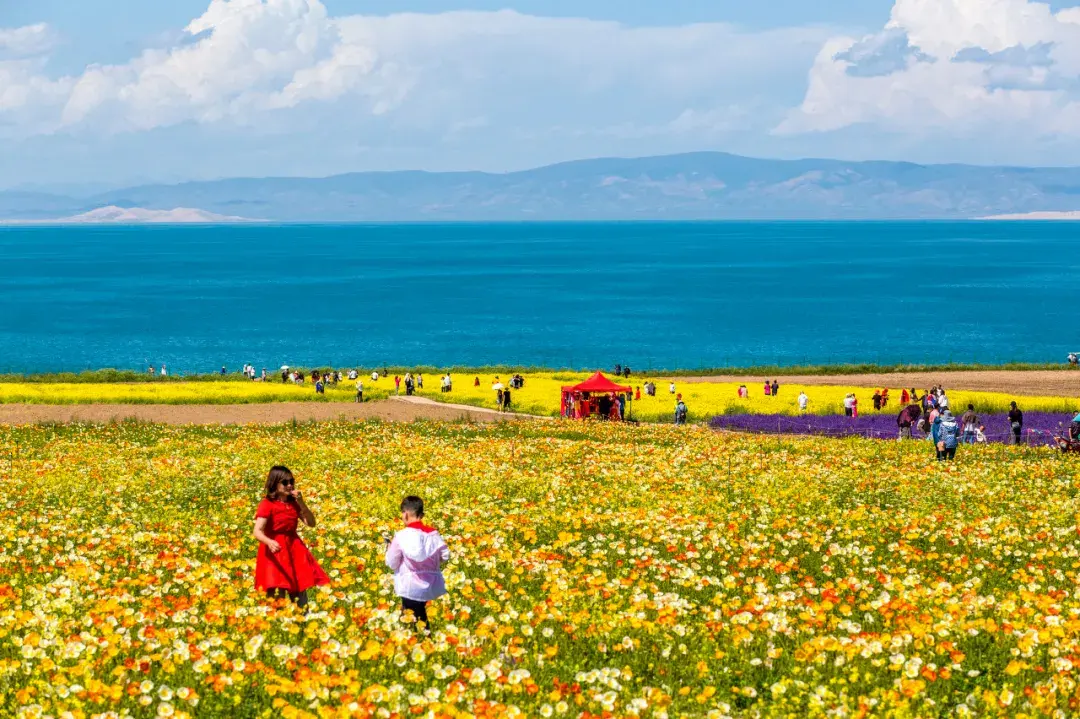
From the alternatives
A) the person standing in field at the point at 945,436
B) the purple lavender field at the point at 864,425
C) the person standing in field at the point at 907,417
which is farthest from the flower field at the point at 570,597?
the purple lavender field at the point at 864,425

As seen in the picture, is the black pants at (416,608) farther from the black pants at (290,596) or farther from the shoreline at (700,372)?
the shoreline at (700,372)

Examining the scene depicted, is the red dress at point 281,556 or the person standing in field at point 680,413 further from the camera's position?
the person standing in field at point 680,413

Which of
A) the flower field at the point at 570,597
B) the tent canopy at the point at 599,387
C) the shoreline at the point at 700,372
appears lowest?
the flower field at the point at 570,597

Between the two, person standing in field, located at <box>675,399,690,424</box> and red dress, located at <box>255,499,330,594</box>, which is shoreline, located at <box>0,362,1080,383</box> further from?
red dress, located at <box>255,499,330,594</box>

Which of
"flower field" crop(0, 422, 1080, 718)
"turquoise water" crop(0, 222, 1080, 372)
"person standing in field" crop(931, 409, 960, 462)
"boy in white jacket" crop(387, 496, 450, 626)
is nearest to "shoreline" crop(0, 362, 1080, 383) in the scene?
"turquoise water" crop(0, 222, 1080, 372)

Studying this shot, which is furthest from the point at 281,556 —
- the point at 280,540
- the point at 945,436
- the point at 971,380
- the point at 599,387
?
the point at 971,380

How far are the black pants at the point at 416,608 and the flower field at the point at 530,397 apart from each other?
4060 cm

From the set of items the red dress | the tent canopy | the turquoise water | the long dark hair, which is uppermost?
the turquoise water

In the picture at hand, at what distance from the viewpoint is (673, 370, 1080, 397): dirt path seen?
2616 inches

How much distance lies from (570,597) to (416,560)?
1836 millimetres

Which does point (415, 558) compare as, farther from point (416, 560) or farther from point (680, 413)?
point (680, 413)

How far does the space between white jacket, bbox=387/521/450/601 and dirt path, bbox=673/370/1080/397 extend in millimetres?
57648

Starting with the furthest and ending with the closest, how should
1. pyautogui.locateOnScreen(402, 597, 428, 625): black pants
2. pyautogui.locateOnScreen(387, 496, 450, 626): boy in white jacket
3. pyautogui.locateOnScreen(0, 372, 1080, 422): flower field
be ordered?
1. pyautogui.locateOnScreen(0, 372, 1080, 422): flower field
2. pyautogui.locateOnScreen(402, 597, 428, 625): black pants
3. pyautogui.locateOnScreen(387, 496, 450, 626): boy in white jacket

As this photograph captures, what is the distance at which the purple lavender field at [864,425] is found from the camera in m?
41.4
